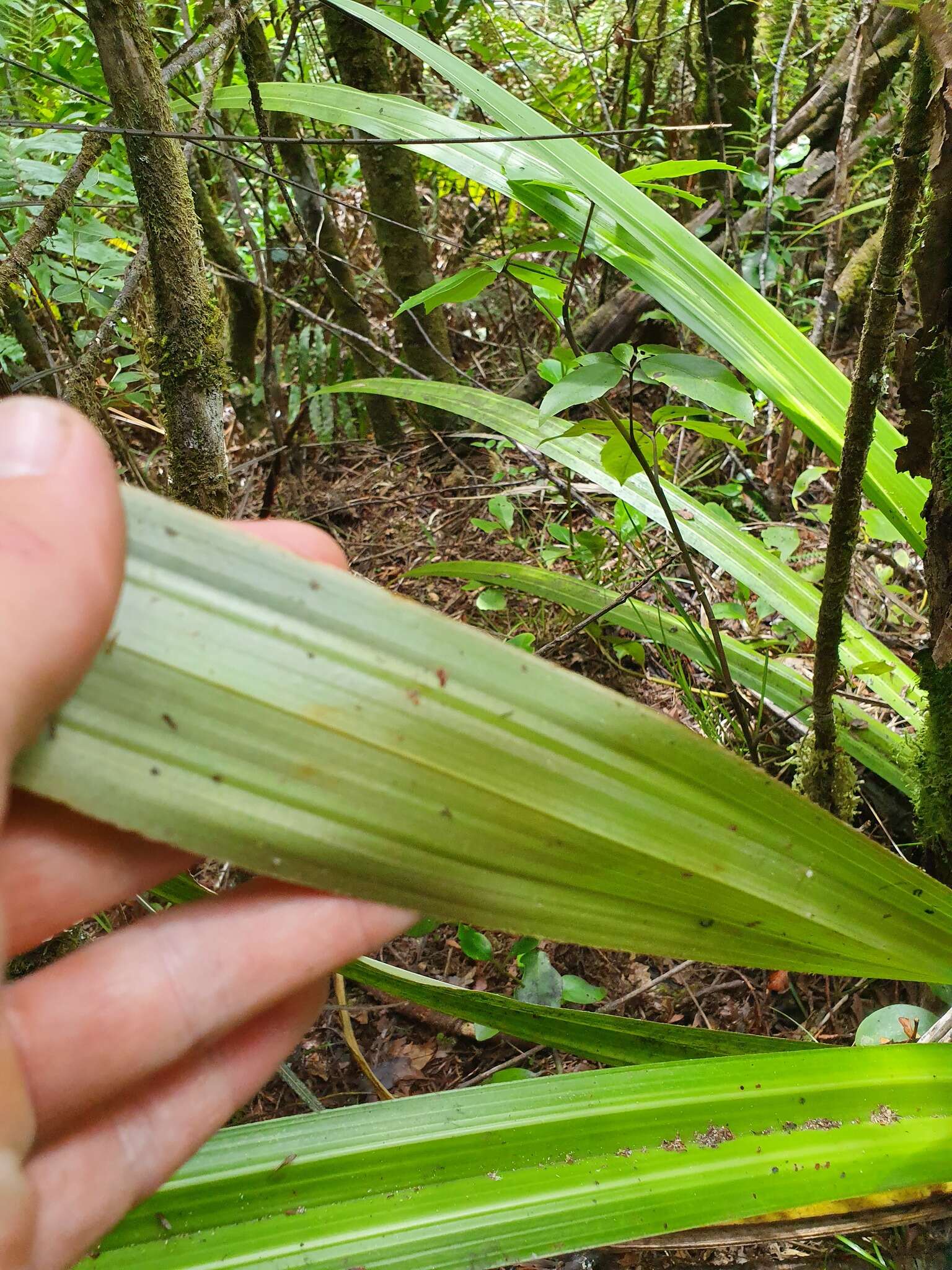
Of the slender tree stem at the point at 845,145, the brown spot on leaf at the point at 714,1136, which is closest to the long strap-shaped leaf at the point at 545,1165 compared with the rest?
the brown spot on leaf at the point at 714,1136

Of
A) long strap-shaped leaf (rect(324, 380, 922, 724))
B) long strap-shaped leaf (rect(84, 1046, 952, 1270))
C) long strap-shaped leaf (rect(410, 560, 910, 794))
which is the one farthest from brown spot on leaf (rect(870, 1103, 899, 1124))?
long strap-shaped leaf (rect(324, 380, 922, 724))

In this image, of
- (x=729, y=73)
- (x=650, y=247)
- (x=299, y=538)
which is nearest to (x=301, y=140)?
(x=650, y=247)

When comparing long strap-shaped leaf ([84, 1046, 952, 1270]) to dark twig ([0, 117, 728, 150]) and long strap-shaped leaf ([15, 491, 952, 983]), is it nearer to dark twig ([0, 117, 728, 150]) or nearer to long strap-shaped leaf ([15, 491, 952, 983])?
long strap-shaped leaf ([15, 491, 952, 983])

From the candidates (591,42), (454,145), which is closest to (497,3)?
(591,42)

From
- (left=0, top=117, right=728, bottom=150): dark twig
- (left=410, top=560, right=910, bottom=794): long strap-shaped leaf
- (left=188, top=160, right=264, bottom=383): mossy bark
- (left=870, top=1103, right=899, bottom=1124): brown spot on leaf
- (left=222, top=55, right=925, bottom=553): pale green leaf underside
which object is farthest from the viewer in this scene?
(left=188, top=160, right=264, bottom=383): mossy bark

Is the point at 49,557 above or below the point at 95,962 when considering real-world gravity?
above

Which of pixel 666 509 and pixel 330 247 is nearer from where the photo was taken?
pixel 666 509

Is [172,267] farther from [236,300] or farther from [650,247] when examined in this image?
[236,300]

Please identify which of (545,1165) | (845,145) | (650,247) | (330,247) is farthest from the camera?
(330,247)
